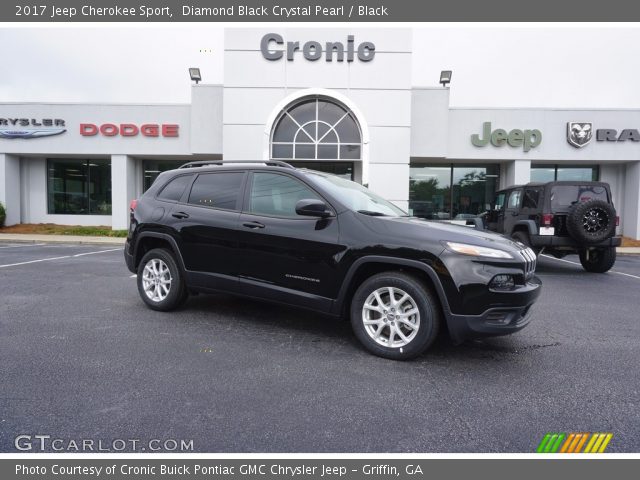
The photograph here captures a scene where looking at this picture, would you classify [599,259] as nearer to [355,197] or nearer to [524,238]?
[524,238]

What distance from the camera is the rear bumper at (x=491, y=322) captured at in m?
3.25

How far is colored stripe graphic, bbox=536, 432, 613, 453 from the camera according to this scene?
2.31m

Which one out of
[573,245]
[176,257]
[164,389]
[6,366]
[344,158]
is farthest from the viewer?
[344,158]

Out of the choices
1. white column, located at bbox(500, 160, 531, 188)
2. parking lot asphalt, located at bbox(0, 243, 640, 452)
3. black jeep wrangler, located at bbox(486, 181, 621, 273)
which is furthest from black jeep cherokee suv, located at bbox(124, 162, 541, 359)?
white column, located at bbox(500, 160, 531, 188)

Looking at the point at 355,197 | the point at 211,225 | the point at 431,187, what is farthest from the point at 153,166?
the point at 355,197

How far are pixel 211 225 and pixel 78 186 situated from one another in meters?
18.7

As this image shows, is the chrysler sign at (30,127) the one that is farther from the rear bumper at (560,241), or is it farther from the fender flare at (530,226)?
the rear bumper at (560,241)

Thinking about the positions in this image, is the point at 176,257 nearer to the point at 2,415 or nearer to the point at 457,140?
the point at 2,415

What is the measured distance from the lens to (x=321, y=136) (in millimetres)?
14883

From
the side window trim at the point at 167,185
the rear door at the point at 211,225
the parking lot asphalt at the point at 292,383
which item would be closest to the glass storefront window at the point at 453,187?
the parking lot asphalt at the point at 292,383

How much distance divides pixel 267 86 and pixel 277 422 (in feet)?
47.6

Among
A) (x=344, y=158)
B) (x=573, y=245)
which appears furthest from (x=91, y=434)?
(x=344, y=158)

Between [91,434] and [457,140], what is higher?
[457,140]

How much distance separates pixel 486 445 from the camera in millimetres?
2312
